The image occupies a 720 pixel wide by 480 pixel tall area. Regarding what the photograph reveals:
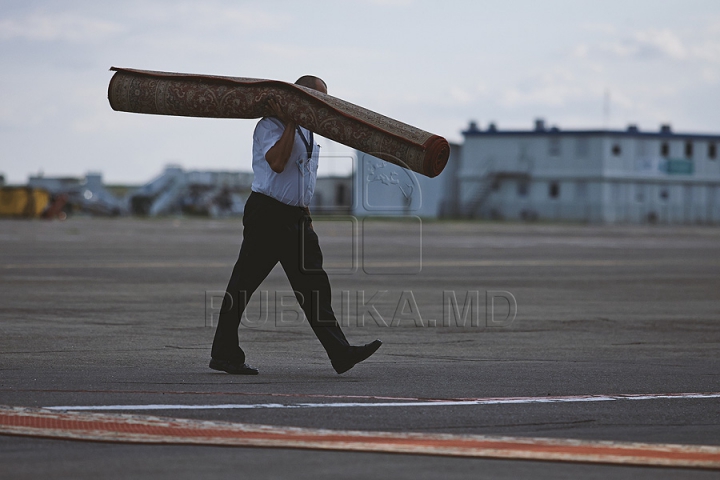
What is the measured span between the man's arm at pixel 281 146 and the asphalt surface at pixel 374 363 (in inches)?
55.9

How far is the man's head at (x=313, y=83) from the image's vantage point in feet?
26.4

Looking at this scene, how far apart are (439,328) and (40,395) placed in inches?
234

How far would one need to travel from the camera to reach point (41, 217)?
7238cm

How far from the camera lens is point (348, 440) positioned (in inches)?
220

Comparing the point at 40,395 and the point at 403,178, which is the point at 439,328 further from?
the point at 40,395

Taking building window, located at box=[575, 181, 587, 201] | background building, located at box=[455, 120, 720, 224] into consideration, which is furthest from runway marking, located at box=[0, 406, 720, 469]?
building window, located at box=[575, 181, 587, 201]

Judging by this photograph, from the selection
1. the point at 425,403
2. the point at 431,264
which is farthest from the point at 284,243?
the point at 431,264

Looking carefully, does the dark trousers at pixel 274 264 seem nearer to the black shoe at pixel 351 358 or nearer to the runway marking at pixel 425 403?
the black shoe at pixel 351 358

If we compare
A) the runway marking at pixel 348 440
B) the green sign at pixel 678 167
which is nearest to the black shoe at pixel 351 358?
the runway marking at pixel 348 440

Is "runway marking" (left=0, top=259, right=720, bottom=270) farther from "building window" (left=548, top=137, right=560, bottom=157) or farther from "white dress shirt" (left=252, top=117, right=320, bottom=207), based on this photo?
"building window" (left=548, top=137, right=560, bottom=157)

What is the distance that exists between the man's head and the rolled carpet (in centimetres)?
17

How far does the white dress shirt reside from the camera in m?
7.95

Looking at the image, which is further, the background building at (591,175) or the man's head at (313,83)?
the background building at (591,175)

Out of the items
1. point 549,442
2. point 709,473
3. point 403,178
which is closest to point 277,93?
point 403,178
